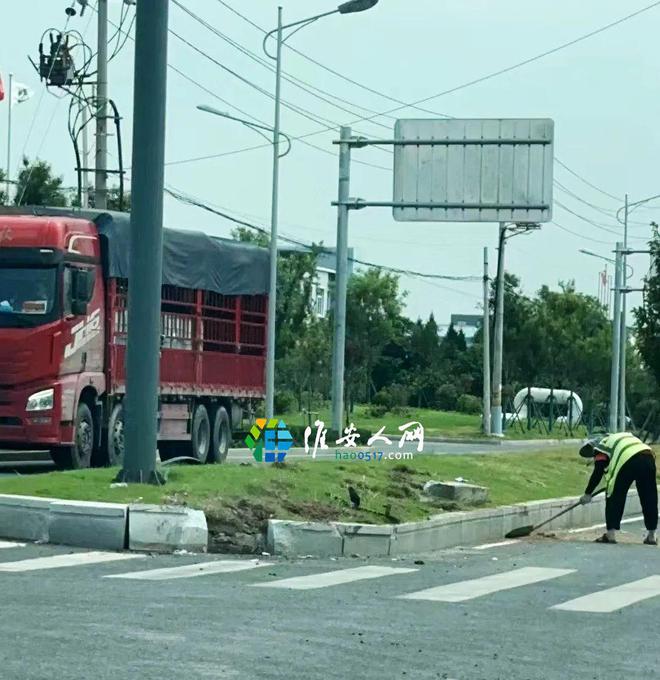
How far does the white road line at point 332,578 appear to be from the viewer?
12.6 meters

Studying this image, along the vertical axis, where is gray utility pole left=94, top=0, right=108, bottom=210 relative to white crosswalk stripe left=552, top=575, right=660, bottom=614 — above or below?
above

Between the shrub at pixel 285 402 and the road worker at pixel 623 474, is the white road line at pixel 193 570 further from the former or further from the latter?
the shrub at pixel 285 402

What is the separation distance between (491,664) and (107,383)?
623 inches

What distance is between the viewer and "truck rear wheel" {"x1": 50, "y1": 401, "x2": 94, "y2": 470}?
2305 cm

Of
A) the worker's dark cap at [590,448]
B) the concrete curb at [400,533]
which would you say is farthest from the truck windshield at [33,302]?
the worker's dark cap at [590,448]

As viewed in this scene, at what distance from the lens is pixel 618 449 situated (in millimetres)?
19922

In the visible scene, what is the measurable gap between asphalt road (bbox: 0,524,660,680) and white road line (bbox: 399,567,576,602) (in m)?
0.02

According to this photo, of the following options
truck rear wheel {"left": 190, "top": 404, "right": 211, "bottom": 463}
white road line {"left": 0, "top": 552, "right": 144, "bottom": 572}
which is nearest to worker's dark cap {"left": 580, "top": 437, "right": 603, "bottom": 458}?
white road line {"left": 0, "top": 552, "right": 144, "bottom": 572}

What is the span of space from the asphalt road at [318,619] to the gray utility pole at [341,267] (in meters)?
22.4

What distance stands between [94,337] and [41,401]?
1.56m

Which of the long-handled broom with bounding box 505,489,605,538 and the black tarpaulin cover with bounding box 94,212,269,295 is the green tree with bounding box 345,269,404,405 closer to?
the black tarpaulin cover with bounding box 94,212,269,295

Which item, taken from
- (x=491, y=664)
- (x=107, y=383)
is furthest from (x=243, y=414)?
(x=491, y=664)

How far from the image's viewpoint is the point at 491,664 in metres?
8.95

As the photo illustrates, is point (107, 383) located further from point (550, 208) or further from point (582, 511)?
point (550, 208)
